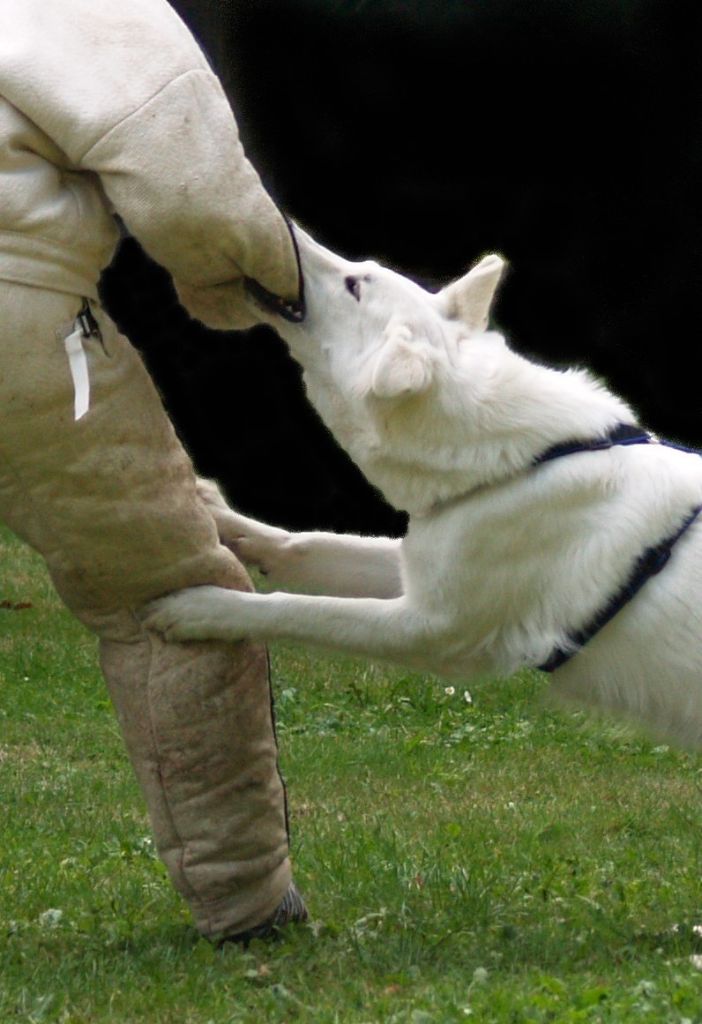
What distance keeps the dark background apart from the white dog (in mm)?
6746

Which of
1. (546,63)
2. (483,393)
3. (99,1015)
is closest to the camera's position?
(99,1015)

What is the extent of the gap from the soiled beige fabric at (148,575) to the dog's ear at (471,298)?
2.92 ft

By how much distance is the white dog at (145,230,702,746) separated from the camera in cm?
449

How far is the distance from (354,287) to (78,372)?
3.11ft

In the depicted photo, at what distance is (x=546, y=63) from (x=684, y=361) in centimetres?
221

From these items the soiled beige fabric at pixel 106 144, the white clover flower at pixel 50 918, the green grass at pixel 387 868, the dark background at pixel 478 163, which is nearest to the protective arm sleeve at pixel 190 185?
the soiled beige fabric at pixel 106 144

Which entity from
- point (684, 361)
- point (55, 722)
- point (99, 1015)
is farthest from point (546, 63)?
point (99, 1015)

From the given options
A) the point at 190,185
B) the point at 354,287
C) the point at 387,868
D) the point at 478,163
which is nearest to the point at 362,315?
the point at 354,287

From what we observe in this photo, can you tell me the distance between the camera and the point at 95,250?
4117 millimetres

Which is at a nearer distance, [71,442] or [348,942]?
[71,442]

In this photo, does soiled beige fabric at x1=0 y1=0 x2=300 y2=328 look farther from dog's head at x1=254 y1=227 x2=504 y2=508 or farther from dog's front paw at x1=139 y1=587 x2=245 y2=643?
dog's front paw at x1=139 y1=587 x2=245 y2=643

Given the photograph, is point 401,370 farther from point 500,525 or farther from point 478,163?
point 478,163

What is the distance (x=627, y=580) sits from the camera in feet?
14.7

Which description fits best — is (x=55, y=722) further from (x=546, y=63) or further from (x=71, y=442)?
(x=546, y=63)
